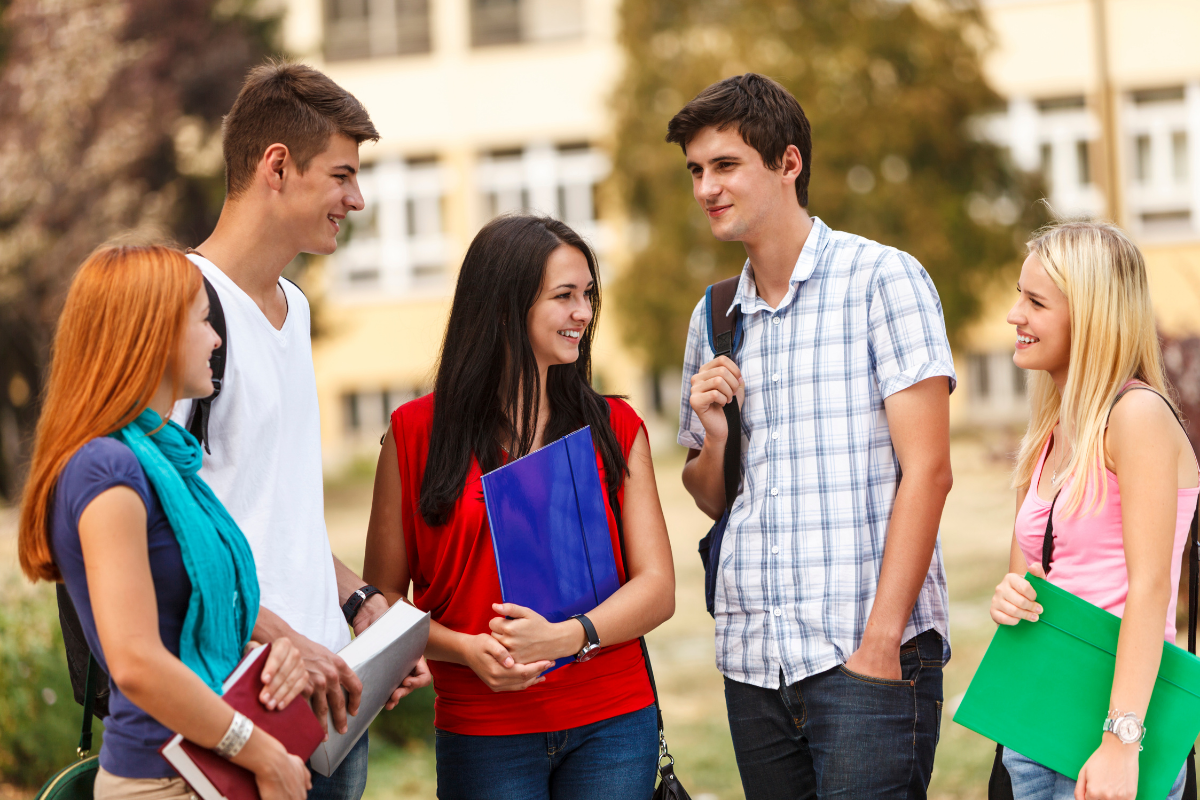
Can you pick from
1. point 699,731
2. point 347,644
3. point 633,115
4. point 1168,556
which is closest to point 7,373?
point 633,115

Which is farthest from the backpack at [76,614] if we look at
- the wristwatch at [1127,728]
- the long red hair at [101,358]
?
the wristwatch at [1127,728]

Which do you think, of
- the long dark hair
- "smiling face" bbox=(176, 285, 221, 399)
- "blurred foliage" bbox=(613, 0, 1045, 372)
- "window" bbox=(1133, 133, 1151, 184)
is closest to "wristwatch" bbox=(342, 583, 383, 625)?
the long dark hair

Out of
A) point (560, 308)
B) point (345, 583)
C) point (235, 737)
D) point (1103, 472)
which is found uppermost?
point (560, 308)

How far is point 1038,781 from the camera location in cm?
231

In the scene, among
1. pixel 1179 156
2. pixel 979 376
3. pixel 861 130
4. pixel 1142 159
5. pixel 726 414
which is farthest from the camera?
pixel 979 376

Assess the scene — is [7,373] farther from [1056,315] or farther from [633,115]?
[1056,315]

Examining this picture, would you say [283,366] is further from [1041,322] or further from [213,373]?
[1041,322]

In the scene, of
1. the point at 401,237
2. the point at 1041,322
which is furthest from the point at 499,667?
the point at 401,237

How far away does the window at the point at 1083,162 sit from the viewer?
2080cm

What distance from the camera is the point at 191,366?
6.57 ft

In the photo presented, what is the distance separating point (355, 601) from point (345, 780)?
0.39m

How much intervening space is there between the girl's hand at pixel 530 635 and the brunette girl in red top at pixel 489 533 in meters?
0.01

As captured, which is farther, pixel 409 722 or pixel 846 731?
pixel 409 722

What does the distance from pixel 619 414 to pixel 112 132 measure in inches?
555
